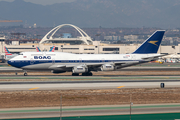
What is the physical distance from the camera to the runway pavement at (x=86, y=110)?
26.3 meters

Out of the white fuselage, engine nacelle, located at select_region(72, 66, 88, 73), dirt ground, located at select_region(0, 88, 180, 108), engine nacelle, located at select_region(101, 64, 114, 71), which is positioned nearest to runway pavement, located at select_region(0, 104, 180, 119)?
dirt ground, located at select_region(0, 88, 180, 108)

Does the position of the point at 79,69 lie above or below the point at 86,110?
above

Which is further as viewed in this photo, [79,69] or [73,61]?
[73,61]

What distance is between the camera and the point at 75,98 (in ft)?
113

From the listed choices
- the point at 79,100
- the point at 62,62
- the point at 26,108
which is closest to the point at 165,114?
the point at 79,100

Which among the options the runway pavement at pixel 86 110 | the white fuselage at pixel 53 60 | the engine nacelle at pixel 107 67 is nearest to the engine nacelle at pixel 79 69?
the white fuselage at pixel 53 60

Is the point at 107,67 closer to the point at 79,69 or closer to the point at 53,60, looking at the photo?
the point at 79,69

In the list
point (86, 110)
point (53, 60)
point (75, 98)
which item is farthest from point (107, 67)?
point (86, 110)

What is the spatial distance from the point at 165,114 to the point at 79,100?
1059 cm

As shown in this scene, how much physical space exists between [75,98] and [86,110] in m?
6.54

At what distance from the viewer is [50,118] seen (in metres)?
25.4

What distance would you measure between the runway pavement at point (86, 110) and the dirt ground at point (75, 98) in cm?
210

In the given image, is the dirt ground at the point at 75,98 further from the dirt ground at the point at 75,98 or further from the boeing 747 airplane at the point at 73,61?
the boeing 747 airplane at the point at 73,61

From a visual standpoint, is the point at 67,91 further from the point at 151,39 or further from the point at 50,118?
the point at 151,39
